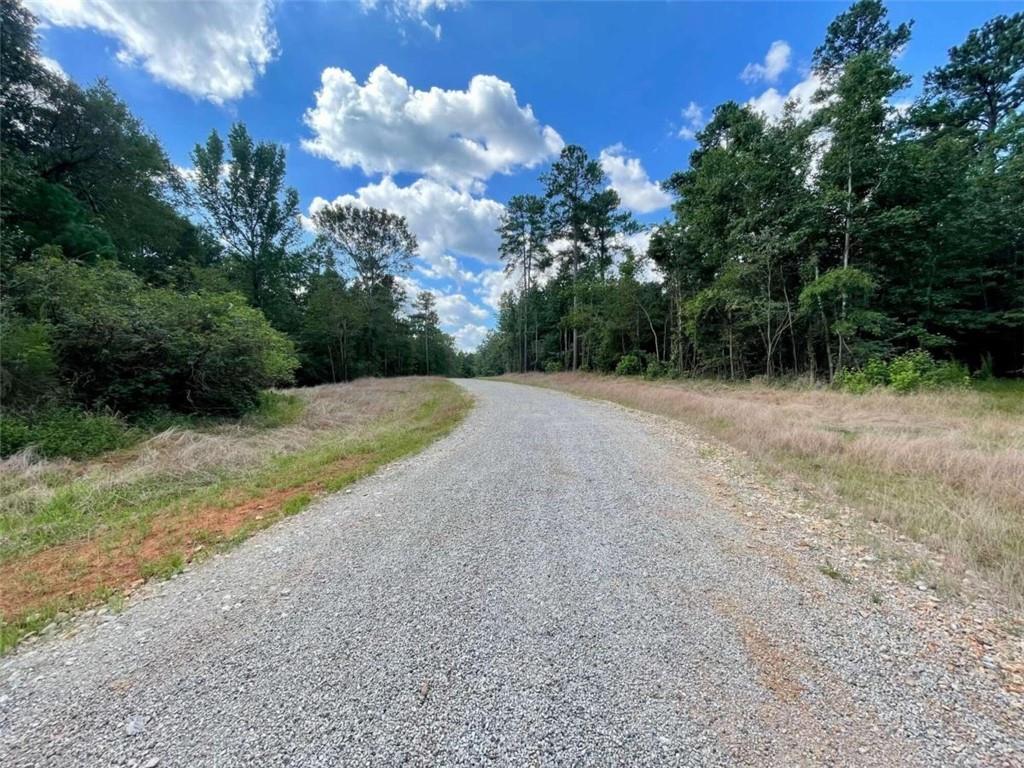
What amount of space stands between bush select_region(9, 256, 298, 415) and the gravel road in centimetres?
712

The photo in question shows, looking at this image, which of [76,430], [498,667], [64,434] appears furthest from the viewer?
[76,430]

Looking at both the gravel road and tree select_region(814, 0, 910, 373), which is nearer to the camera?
the gravel road

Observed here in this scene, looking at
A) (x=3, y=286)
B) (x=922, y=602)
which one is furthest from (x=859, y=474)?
(x=3, y=286)

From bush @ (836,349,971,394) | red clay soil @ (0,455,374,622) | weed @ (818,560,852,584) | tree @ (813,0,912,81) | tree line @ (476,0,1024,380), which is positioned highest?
tree @ (813,0,912,81)

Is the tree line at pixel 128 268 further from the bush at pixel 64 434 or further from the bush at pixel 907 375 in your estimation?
the bush at pixel 907 375

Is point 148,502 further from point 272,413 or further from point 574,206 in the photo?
point 574,206

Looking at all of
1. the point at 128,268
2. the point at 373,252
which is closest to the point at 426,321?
the point at 373,252

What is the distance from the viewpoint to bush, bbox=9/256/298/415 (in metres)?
7.10

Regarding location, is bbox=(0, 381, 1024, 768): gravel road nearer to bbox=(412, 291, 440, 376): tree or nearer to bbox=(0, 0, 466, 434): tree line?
bbox=(0, 0, 466, 434): tree line

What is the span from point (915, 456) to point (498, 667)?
635cm

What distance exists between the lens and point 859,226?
44.5 feet

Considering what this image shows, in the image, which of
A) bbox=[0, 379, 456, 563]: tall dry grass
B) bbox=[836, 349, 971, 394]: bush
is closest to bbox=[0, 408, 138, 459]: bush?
bbox=[0, 379, 456, 563]: tall dry grass

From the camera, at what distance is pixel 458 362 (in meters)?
65.9

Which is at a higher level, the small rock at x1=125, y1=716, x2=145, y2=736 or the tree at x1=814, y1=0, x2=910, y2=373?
the tree at x1=814, y1=0, x2=910, y2=373
